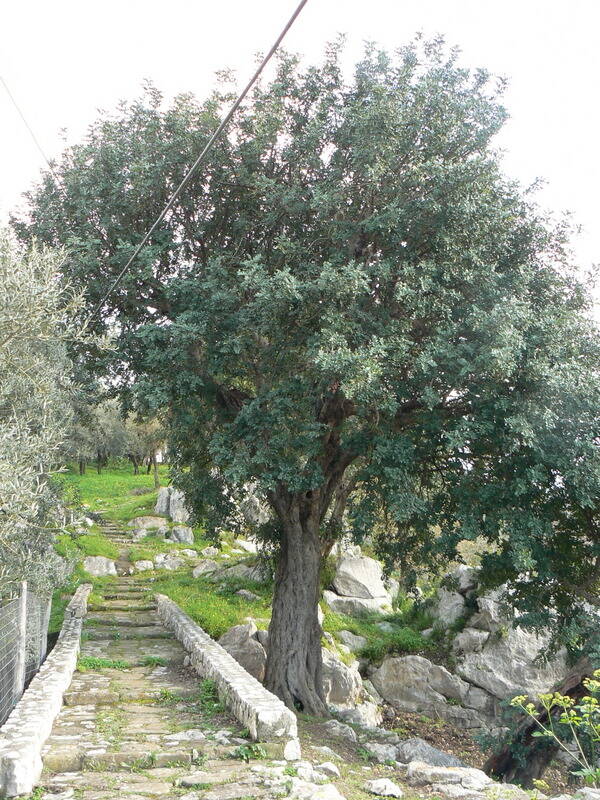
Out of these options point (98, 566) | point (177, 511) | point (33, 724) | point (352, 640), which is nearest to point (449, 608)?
point (352, 640)

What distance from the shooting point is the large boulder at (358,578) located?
2228cm

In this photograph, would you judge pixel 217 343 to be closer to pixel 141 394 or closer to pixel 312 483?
pixel 141 394

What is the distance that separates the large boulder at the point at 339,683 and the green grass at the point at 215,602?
113 inches

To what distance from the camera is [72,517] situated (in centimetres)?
950

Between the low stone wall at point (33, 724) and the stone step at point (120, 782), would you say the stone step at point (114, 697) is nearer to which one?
the low stone wall at point (33, 724)

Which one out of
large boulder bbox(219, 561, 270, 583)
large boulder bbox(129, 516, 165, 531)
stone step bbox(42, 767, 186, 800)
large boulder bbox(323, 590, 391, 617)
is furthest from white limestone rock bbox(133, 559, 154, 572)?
stone step bbox(42, 767, 186, 800)

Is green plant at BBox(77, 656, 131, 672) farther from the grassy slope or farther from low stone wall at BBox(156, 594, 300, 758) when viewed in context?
the grassy slope

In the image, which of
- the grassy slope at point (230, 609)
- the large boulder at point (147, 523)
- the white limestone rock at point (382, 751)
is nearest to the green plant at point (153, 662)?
the grassy slope at point (230, 609)

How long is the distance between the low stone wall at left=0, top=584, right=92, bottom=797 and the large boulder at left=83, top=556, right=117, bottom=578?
11.8m

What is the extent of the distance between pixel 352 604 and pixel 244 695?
13.2 meters

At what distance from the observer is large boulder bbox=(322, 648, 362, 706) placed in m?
16.2

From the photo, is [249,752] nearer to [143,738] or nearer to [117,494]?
[143,738]

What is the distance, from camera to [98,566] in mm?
24906

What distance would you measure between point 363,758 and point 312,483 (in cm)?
473
